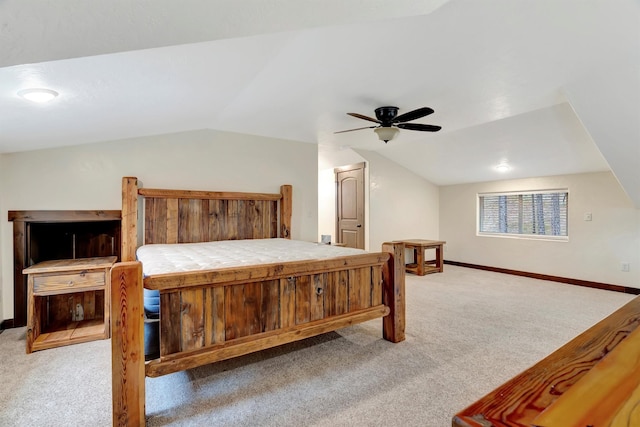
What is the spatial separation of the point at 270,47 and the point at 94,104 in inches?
50.1

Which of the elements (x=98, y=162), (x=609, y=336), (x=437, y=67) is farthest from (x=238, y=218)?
(x=609, y=336)

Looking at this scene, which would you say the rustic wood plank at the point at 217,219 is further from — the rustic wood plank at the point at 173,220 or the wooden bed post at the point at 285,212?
the wooden bed post at the point at 285,212

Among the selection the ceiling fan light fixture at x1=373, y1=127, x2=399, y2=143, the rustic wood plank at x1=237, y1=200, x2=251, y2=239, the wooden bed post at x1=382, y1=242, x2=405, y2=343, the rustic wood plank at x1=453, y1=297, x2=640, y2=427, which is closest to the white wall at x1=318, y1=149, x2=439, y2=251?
the rustic wood plank at x1=237, y1=200, x2=251, y2=239

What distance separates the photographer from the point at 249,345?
199 centimetres

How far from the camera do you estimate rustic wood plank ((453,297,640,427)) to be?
442mm

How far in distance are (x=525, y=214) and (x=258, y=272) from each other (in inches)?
220

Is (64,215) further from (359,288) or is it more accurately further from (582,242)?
(582,242)

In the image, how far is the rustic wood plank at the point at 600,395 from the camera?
45 centimetres

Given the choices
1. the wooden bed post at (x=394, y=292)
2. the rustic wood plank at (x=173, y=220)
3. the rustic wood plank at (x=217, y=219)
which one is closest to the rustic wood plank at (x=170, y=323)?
the wooden bed post at (x=394, y=292)

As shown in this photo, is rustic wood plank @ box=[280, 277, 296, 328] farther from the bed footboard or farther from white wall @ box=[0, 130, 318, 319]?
white wall @ box=[0, 130, 318, 319]

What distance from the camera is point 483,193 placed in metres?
6.18

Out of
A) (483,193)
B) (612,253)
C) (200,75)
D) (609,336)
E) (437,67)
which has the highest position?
(437,67)

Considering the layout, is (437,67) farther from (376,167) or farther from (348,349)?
(376,167)

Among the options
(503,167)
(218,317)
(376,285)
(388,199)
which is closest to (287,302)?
(218,317)
